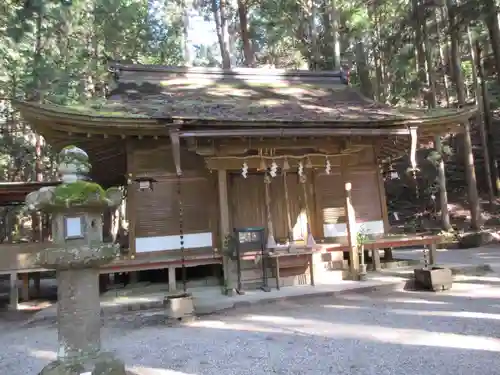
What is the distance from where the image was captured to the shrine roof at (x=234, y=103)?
311 inches

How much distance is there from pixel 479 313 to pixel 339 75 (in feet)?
30.6

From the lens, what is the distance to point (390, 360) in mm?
4227

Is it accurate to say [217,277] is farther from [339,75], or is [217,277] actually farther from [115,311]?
[339,75]

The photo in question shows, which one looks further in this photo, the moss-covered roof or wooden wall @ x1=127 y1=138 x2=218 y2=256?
wooden wall @ x1=127 y1=138 x2=218 y2=256

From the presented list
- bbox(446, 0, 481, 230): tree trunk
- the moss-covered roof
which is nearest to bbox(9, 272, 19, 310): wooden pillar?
the moss-covered roof

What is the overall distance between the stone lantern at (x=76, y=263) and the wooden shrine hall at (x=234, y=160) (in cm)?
371

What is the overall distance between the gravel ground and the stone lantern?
79 centimetres

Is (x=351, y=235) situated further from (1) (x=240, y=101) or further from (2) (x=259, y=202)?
(1) (x=240, y=101)

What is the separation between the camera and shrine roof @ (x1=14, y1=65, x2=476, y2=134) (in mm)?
7902

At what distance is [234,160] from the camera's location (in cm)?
887

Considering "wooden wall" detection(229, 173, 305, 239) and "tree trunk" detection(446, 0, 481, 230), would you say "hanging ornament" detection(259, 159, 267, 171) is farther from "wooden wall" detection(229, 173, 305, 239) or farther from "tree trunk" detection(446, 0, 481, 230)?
"tree trunk" detection(446, 0, 481, 230)

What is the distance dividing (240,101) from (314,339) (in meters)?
6.92

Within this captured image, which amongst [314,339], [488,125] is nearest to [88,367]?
[314,339]

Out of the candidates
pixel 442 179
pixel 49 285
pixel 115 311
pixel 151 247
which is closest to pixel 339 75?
pixel 442 179
